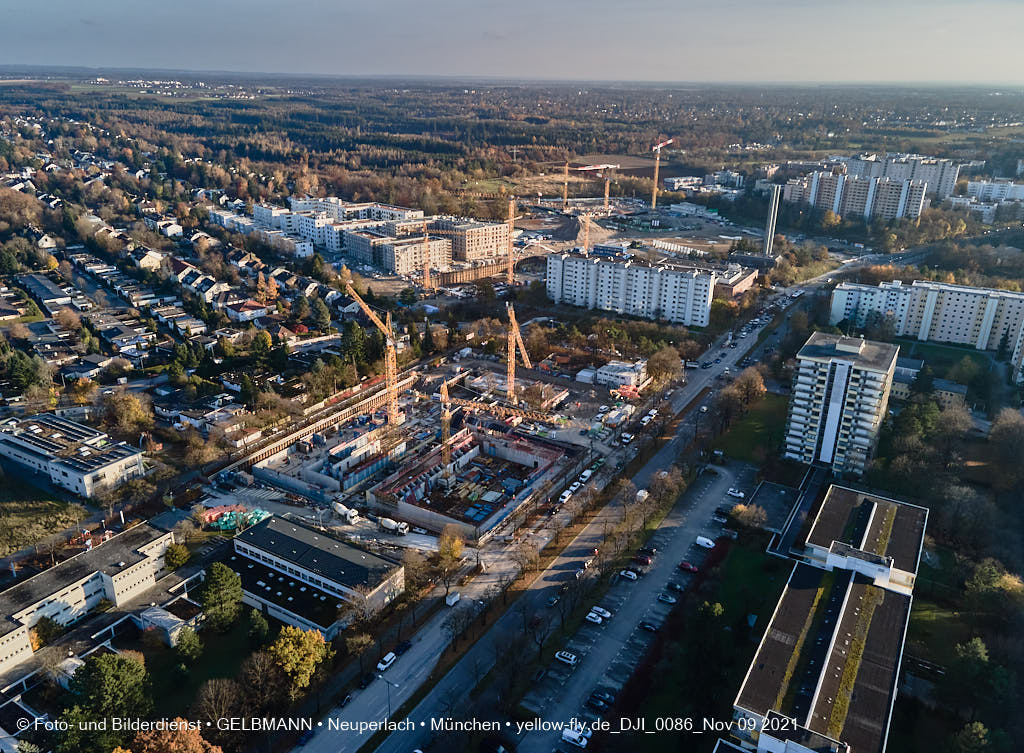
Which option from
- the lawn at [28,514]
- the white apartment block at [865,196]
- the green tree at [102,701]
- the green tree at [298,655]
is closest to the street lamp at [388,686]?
the green tree at [298,655]

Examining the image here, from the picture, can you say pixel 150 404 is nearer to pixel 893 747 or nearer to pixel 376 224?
pixel 893 747

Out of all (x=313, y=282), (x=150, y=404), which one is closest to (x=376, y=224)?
(x=313, y=282)

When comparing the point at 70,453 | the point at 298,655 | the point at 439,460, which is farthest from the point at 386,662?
the point at 70,453

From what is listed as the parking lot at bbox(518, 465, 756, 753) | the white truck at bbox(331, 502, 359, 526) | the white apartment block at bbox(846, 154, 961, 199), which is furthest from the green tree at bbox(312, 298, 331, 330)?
the white apartment block at bbox(846, 154, 961, 199)

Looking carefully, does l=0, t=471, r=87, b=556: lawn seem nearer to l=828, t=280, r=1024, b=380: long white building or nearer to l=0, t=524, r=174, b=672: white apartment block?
l=0, t=524, r=174, b=672: white apartment block

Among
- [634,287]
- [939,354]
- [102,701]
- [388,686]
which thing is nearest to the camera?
[102,701]

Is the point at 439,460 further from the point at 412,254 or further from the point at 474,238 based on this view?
the point at 474,238
